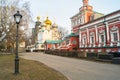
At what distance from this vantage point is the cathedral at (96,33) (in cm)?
2631

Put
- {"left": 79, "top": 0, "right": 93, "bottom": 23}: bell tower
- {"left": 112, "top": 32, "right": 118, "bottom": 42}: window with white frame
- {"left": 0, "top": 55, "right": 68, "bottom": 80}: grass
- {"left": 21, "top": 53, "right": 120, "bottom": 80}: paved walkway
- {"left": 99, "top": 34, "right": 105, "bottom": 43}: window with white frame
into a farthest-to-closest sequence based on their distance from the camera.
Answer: {"left": 79, "top": 0, "right": 93, "bottom": 23}: bell tower < {"left": 99, "top": 34, "right": 105, "bottom": 43}: window with white frame < {"left": 112, "top": 32, "right": 118, "bottom": 42}: window with white frame < {"left": 21, "top": 53, "right": 120, "bottom": 80}: paved walkway < {"left": 0, "top": 55, "right": 68, "bottom": 80}: grass

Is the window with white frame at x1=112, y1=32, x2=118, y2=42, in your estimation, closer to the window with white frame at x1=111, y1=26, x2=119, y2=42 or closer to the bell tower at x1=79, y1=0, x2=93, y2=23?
the window with white frame at x1=111, y1=26, x2=119, y2=42

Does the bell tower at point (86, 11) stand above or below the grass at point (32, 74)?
above

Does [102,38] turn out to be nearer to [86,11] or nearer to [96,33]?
[96,33]

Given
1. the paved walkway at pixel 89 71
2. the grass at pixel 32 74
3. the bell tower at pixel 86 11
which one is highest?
the bell tower at pixel 86 11

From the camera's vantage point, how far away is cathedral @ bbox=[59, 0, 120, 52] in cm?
2631

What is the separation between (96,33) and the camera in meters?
31.2

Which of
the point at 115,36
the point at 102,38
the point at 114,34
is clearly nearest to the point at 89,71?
the point at 115,36

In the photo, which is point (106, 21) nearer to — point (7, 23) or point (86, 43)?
point (86, 43)

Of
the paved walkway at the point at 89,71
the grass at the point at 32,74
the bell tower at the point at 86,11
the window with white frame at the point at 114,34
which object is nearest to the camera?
the grass at the point at 32,74

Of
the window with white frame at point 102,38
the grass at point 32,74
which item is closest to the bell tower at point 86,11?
the window with white frame at point 102,38

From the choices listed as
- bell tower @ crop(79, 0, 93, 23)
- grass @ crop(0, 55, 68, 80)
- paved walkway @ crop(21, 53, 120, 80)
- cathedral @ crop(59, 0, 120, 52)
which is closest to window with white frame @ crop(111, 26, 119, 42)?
cathedral @ crop(59, 0, 120, 52)

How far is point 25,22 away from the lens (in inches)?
1227

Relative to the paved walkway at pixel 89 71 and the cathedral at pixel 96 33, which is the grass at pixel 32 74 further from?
the cathedral at pixel 96 33
